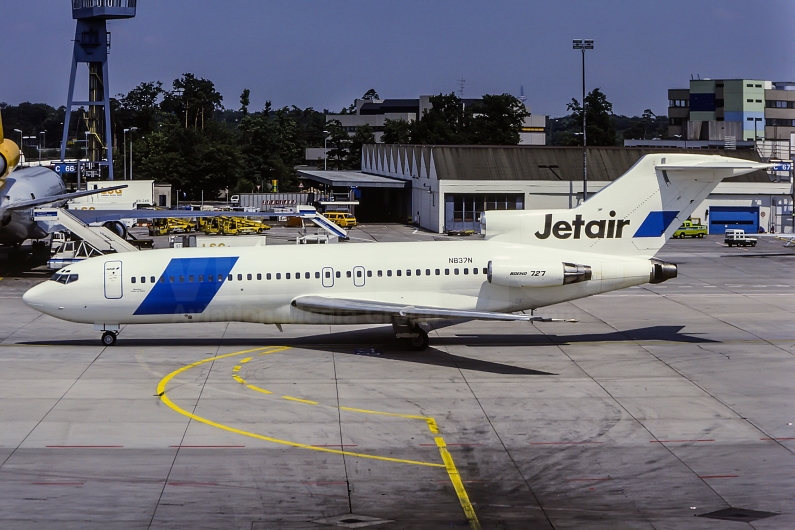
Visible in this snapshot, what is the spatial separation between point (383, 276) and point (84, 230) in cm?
2788

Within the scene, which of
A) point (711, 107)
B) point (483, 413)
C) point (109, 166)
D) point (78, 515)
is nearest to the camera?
point (78, 515)

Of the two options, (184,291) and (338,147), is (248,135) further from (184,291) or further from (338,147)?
(184,291)

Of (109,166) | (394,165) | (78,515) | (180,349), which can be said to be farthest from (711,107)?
(78,515)

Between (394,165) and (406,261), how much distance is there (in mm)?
73379

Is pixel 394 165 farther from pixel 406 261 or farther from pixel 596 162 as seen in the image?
pixel 406 261

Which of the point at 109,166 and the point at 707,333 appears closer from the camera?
the point at 707,333

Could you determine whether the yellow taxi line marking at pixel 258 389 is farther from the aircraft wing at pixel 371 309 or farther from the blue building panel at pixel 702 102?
the blue building panel at pixel 702 102

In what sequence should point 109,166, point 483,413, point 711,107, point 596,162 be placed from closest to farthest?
point 483,413, point 596,162, point 109,166, point 711,107

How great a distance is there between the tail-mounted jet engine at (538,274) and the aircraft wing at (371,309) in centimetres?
135

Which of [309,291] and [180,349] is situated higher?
[309,291]

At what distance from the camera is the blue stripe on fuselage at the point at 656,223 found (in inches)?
1292

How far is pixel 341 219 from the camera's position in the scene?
298 ft

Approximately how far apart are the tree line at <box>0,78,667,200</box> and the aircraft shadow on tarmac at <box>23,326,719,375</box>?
307 ft

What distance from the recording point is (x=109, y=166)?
10062 centimetres
